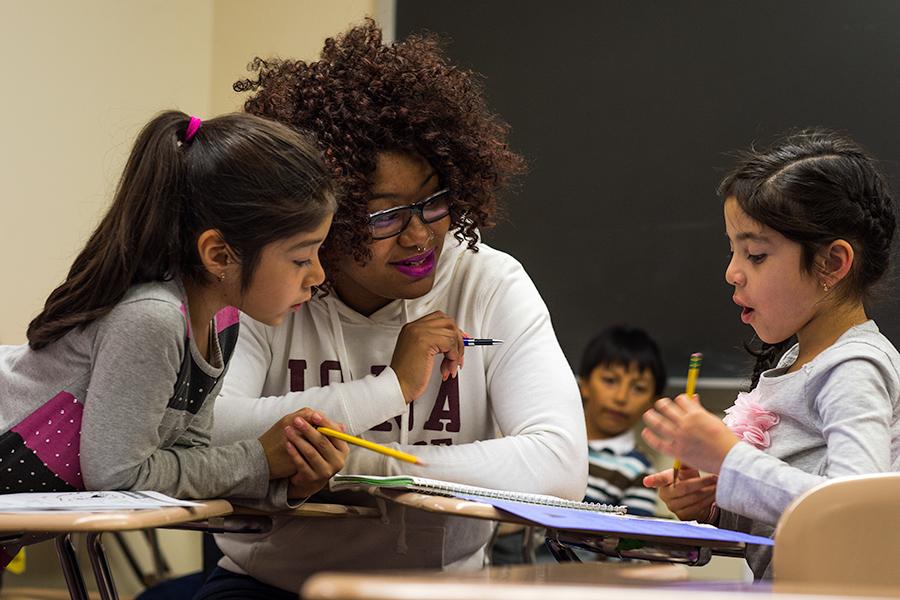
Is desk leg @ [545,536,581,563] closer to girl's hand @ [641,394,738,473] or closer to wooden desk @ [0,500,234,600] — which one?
girl's hand @ [641,394,738,473]

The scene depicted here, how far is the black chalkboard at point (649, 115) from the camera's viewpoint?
127 inches

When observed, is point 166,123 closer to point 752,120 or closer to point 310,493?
point 310,493

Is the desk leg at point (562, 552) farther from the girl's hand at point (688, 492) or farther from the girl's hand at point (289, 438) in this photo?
the girl's hand at point (289, 438)

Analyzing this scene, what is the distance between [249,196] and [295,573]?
595 mm

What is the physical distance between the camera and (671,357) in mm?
3393

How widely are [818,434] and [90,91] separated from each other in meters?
2.52

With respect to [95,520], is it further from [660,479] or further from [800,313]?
[800,313]

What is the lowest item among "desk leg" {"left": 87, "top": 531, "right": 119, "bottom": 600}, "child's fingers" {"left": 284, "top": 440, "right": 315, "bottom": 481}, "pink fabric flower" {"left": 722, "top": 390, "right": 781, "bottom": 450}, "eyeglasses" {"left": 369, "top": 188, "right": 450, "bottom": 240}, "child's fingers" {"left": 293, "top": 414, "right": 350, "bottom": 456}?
"desk leg" {"left": 87, "top": 531, "right": 119, "bottom": 600}

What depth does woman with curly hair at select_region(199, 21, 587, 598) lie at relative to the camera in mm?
1626

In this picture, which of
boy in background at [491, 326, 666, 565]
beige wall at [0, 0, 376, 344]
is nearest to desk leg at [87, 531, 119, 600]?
beige wall at [0, 0, 376, 344]

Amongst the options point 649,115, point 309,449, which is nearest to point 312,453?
point 309,449

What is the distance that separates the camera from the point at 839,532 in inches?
39.8

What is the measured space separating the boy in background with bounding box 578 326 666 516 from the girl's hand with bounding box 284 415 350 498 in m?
1.99

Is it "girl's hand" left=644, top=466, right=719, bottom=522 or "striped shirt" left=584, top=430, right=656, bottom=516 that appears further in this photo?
"striped shirt" left=584, top=430, right=656, bottom=516
